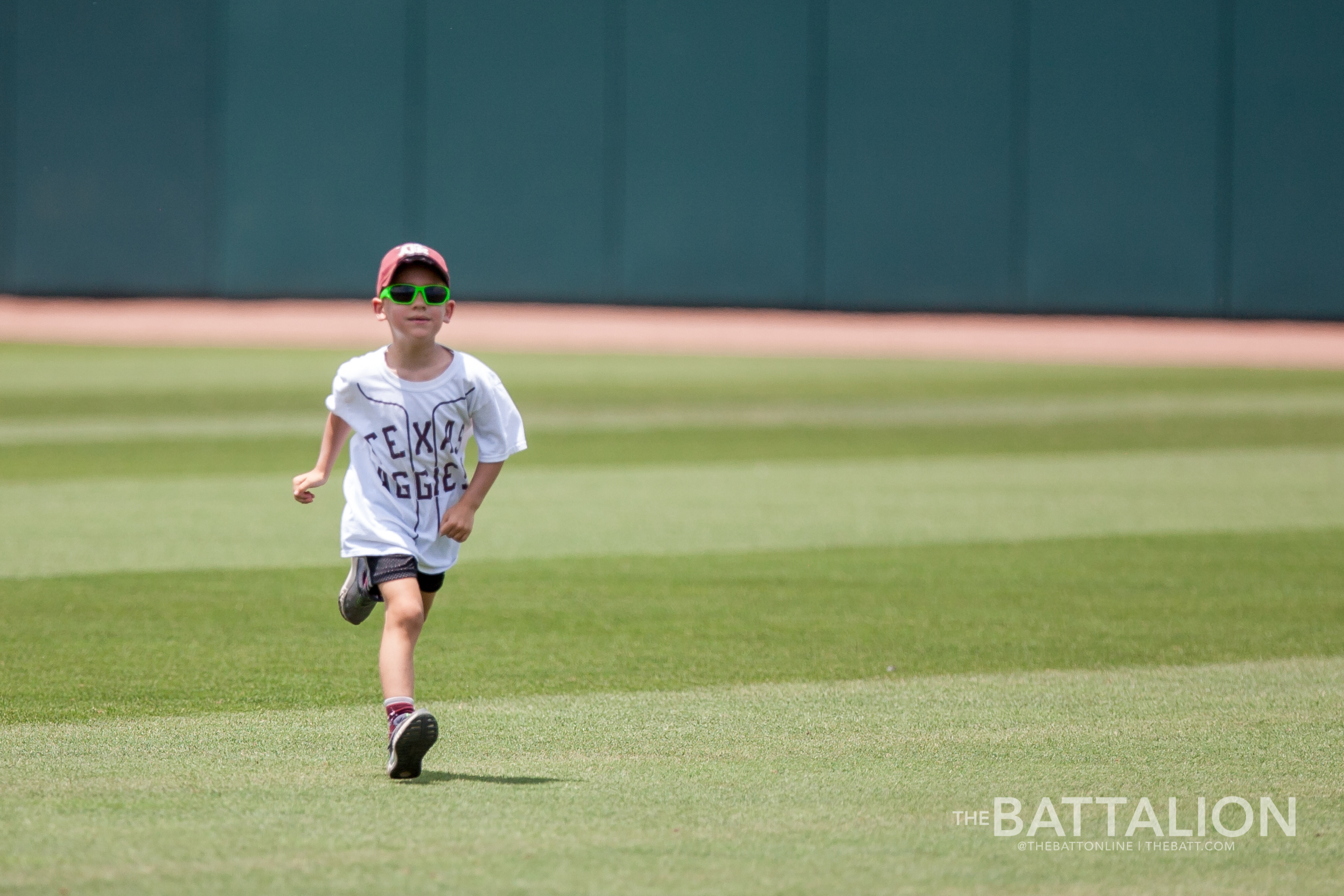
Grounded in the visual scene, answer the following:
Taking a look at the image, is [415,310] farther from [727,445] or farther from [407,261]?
[727,445]

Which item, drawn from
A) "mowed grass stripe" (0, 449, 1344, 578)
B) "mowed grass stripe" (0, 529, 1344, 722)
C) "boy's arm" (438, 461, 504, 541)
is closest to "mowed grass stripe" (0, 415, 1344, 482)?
"mowed grass stripe" (0, 449, 1344, 578)

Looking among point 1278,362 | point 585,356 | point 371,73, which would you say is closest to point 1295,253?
point 1278,362

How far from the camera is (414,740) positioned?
205 inches

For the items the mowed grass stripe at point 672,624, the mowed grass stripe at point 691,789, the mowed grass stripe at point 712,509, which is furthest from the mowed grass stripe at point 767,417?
the mowed grass stripe at point 691,789

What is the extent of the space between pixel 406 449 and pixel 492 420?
0.88 ft

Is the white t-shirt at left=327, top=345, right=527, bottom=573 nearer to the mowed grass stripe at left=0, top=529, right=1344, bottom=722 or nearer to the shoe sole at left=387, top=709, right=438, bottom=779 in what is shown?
the shoe sole at left=387, top=709, right=438, bottom=779

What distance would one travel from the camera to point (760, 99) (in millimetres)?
35875

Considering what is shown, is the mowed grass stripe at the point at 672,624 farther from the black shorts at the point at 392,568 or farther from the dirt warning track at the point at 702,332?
the dirt warning track at the point at 702,332

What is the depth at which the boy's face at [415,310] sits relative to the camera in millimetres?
5551

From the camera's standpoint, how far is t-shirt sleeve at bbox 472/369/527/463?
5684 mm

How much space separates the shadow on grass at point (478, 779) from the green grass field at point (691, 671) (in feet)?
0.05

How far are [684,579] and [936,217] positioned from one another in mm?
26773

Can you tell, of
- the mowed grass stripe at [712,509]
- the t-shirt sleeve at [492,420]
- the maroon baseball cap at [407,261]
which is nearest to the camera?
the maroon baseball cap at [407,261]

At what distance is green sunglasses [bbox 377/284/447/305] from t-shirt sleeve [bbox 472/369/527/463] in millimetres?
287
